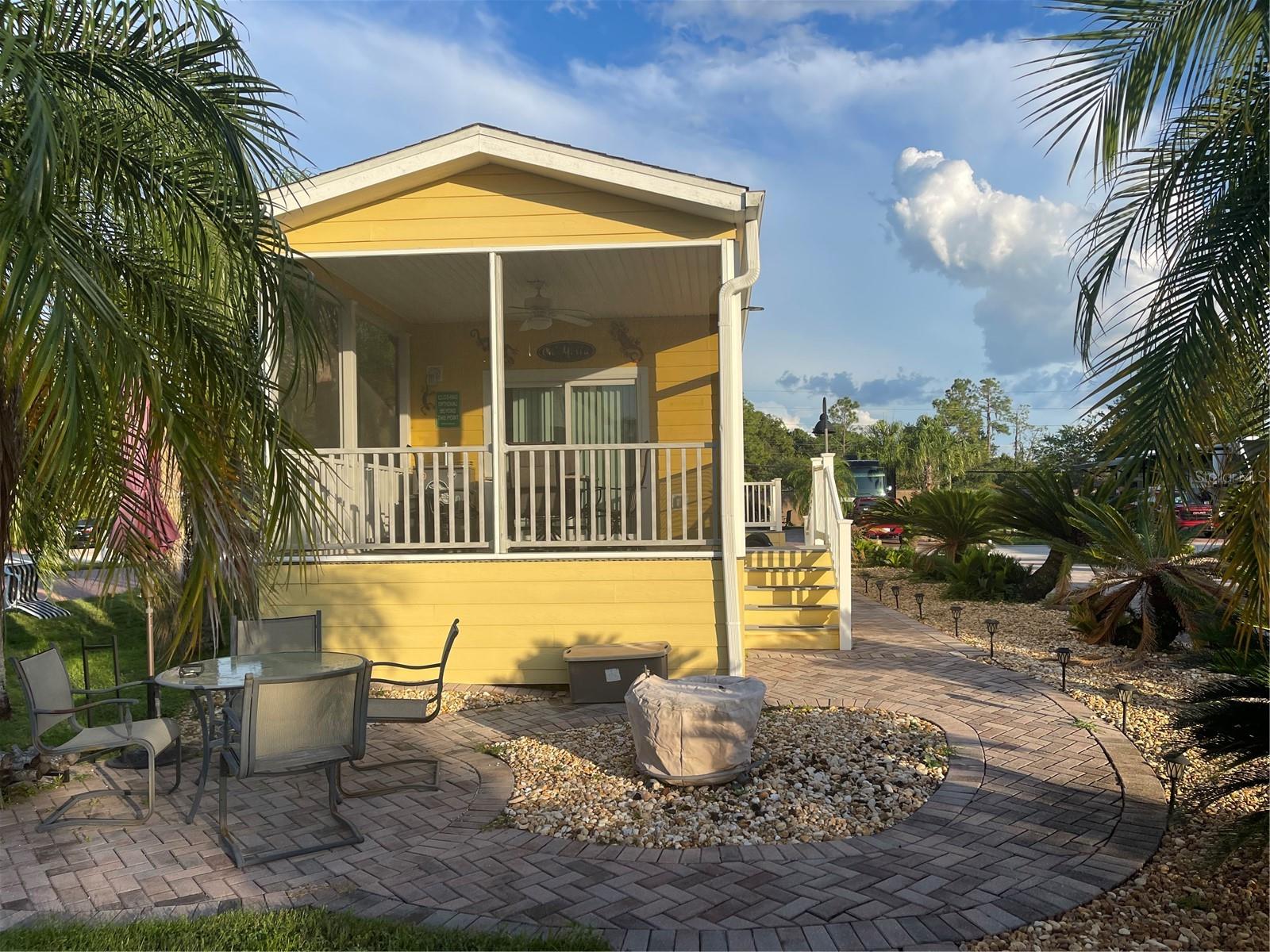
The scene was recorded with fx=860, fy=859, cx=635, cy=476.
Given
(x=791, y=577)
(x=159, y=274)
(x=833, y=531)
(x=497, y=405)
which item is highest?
(x=159, y=274)

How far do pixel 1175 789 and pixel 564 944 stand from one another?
324cm

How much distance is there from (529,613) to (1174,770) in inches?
180

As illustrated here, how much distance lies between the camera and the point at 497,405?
7043mm

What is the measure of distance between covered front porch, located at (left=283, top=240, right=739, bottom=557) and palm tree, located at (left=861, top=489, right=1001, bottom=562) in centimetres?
523

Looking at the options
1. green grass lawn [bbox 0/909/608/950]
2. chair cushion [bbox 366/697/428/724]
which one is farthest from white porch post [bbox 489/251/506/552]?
green grass lawn [bbox 0/909/608/950]

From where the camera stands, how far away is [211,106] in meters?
3.81

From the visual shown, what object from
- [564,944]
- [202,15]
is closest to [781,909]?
[564,944]

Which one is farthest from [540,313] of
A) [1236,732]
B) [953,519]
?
[953,519]

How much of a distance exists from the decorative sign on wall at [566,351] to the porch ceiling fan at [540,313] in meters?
0.77

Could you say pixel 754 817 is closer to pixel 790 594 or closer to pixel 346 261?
pixel 790 594

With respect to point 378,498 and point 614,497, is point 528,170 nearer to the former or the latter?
point 378,498

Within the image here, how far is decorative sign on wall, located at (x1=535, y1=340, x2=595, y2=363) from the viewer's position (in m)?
9.97

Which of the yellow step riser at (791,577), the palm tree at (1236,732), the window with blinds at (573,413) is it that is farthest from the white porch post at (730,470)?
the palm tree at (1236,732)

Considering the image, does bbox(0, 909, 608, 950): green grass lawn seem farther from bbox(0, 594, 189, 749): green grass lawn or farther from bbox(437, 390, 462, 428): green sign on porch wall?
bbox(437, 390, 462, 428): green sign on porch wall
